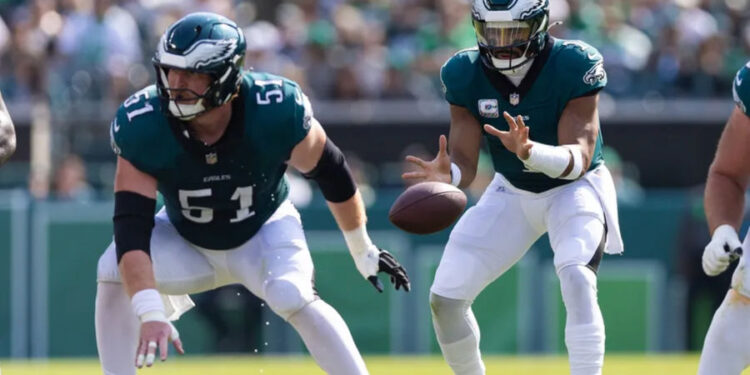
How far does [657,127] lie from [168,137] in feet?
26.2

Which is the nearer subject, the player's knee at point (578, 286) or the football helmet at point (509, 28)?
the player's knee at point (578, 286)

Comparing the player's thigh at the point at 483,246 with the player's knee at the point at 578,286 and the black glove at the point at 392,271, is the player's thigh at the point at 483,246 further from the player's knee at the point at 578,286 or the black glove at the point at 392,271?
the player's knee at the point at 578,286

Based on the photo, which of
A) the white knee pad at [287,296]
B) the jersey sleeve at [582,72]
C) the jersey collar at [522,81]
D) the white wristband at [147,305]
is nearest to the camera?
the white wristband at [147,305]

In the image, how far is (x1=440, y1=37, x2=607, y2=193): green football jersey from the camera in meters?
6.56

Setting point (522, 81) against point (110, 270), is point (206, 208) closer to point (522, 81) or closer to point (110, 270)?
point (110, 270)

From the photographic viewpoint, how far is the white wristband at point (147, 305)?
5.66 metres

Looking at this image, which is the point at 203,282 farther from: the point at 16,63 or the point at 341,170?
the point at 16,63

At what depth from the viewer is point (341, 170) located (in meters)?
6.32

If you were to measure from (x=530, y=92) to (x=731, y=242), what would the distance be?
4.10 feet

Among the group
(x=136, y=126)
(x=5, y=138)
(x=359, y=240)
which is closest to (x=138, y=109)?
(x=136, y=126)

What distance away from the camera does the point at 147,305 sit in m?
5.69

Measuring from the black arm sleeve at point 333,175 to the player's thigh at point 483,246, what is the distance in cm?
58

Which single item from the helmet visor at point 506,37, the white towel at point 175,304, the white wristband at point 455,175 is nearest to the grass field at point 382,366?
the white towel at point 175,304

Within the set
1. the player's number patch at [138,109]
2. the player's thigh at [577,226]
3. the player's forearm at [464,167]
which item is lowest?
the player's thigh at [577,226]
